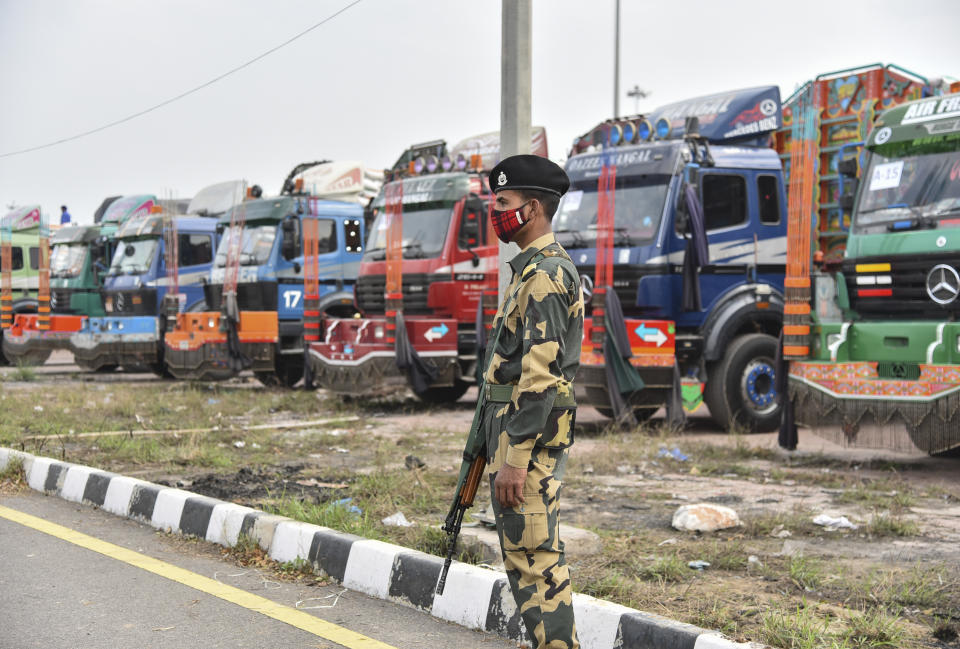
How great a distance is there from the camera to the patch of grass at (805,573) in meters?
4.37

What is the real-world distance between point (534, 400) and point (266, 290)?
1285cm

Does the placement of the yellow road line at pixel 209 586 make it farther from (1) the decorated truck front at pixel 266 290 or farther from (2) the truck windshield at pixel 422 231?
(1) the decorated truck front at pixel 266 290

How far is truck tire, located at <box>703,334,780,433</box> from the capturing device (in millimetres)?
10227

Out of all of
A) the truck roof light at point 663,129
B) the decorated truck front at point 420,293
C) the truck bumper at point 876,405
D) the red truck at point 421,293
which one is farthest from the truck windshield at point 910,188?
the decorated truck front at point 420,293

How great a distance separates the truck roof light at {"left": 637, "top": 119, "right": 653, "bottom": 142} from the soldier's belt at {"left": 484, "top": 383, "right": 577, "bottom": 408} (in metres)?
8.00

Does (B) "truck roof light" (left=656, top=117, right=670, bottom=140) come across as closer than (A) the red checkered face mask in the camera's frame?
No

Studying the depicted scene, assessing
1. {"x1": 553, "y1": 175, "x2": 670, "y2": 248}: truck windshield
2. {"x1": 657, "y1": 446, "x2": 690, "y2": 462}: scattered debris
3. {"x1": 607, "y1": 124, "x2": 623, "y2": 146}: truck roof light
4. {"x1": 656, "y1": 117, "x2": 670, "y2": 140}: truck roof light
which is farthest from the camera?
{"x1": 607, "y1": 124, "x2": 623, "y2": 146}: truck roof light

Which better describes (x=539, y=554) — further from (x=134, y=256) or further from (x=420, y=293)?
(x=134, y=256)

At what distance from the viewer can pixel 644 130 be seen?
1070 centimetres

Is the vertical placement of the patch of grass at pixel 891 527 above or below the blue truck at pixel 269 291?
below

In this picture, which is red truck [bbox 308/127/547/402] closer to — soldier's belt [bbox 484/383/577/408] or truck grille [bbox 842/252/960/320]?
truck grille [bbox 842/252/960/320]

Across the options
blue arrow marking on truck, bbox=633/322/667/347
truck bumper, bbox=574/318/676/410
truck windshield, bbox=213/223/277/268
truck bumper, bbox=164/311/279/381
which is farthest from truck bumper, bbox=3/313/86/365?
blue arrow marking on truck, bbox=633/322/667/347

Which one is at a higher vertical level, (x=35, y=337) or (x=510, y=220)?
(x=510, y=220)

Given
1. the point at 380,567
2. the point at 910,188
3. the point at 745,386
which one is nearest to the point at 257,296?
the point at 745,386
